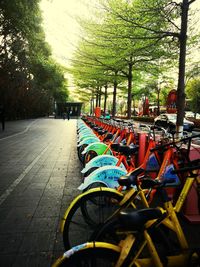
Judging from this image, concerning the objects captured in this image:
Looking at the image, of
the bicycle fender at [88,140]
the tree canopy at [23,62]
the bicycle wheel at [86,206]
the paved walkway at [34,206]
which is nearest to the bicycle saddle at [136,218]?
the bicycle wheel at [86,206]

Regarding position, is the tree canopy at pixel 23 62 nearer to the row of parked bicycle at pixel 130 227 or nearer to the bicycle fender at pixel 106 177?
the bicycle fender at pixel 106 177

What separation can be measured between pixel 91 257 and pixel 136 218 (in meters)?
0.42

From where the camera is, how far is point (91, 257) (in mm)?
1856

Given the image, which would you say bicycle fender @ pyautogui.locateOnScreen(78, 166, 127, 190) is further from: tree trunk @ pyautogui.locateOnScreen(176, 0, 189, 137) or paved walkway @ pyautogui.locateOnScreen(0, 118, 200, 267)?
tree trunk @ pyautogui.locateOnScreen(176, 0, 189, 137)

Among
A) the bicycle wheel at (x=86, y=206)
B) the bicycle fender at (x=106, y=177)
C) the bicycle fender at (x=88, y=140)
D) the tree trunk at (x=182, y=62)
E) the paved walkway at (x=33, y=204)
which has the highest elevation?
the tree trunk at (x=182, y=62)

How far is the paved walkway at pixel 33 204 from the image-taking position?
3.03m

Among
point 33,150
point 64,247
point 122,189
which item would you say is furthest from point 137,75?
point 64,247

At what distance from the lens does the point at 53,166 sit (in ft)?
24.4

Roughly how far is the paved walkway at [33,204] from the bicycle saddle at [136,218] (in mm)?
1458

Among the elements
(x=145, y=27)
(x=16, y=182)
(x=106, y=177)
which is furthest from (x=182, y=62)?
(x=16, y=182)

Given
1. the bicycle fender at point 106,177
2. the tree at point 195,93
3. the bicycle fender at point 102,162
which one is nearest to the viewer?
the bicycle fender at point 106,177

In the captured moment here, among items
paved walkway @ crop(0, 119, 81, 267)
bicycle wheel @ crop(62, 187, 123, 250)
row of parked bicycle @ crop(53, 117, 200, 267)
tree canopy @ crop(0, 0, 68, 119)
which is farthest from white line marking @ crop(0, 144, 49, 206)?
tree canopy @ crop(0, 0, 68, 119)

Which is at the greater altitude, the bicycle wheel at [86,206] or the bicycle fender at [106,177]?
the bicycle fender at [106,177]

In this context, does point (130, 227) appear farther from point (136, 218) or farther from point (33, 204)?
point (33, 204)
